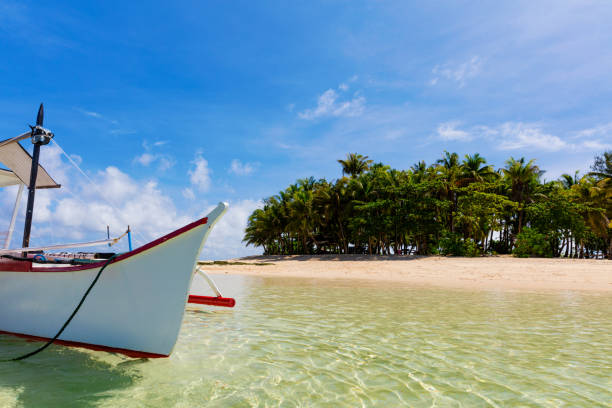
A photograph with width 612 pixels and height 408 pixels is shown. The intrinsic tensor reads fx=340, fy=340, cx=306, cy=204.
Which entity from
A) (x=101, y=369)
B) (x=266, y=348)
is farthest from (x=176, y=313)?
(x=266, y=348)

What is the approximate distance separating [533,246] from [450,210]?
28.1 ft

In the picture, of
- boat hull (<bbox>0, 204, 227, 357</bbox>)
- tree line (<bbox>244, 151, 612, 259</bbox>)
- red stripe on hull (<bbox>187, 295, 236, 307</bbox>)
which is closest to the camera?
boat hull (<bbox>0, 204, 227, 357</bbox>)

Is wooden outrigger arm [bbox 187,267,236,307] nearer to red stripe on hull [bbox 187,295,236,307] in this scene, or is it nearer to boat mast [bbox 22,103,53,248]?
red stripe on hull [bbox 187,295,236,307]

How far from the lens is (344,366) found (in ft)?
15.2

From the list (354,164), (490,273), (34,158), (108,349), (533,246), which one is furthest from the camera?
(354,164)

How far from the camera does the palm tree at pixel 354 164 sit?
4531 cm

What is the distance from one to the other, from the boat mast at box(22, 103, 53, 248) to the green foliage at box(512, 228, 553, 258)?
98.7ft

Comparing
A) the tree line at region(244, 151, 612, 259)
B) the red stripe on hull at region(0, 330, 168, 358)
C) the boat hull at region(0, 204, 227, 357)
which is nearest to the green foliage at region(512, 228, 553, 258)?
the tree line at region(244, 151, 612, 259)

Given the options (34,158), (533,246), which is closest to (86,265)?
(34,158)

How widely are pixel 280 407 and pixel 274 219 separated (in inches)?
1597

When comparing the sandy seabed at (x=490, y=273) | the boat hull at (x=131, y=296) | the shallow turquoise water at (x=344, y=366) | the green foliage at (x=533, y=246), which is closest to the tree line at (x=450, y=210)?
the green foliage at (x=533, y=246)

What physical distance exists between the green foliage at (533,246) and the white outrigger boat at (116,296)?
Result: 2893 centimetres

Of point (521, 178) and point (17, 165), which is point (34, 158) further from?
point (521, 178)

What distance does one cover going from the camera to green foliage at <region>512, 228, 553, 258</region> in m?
26.3
